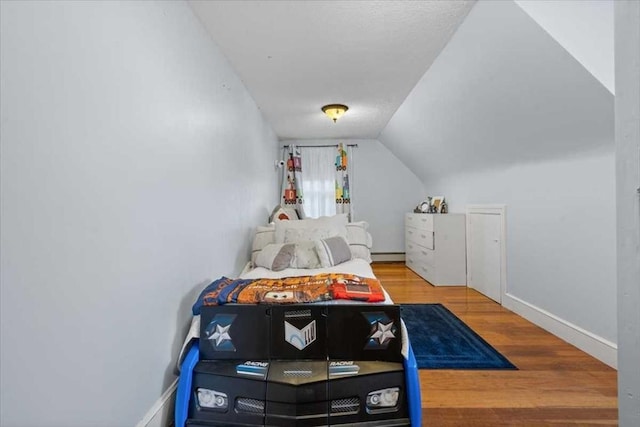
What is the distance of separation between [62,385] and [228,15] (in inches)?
77.5

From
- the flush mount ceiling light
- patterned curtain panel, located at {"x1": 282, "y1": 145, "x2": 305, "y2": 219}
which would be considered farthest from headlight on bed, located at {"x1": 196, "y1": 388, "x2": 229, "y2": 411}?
patterned curtain panel, located at {"x1": 282, "y1": 145, "x2": 305, "y2": 219}

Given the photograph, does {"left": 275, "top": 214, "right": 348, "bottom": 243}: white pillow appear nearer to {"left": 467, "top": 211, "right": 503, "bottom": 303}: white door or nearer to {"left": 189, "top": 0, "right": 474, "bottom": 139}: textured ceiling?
{"left": 189, "top": 0, "right": 474, "bottom": 139}: textured ceiling

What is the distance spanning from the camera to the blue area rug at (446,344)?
2.08m

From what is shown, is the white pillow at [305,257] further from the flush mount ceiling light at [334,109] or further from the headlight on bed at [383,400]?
the flush mount ceiling light at [334,109]

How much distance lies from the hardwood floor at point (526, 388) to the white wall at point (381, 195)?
288 centimetres

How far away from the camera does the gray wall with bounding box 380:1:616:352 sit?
1885mm

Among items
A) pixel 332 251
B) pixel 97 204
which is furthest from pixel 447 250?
pixel 97 204

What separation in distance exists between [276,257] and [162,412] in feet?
4.51

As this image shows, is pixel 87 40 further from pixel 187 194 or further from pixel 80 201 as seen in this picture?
pixel 187 194

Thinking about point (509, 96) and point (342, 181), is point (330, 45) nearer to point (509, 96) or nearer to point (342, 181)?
point (509, 96)

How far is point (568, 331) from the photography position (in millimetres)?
2330

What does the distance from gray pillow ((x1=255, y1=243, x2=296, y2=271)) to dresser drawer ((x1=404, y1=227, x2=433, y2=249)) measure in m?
2.25

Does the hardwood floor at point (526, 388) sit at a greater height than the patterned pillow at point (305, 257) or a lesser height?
lesser

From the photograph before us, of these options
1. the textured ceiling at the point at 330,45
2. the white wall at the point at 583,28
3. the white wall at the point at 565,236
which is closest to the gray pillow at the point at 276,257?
the textured ceiling at the point at 330,45
